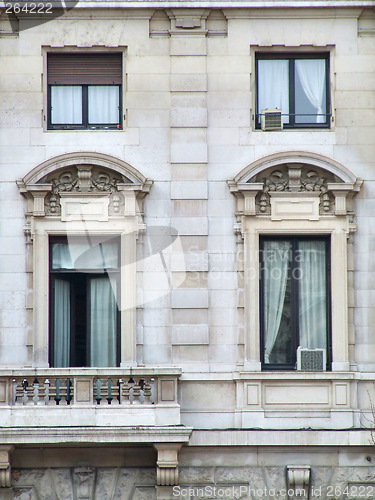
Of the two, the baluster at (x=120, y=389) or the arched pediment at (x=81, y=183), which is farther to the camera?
the arched pediment at (x=81, y=183)

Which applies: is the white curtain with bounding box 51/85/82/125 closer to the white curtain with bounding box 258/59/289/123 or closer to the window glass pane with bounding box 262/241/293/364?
the white curtain with bounding box 258/59/289/123

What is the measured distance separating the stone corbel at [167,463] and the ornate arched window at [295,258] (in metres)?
2.33

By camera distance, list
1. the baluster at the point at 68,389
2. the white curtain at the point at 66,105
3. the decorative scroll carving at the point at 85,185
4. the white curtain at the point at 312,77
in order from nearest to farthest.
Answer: the baluster at the point at 68,389, the decorative scroll carving at the point at 85,185, the white curtain at the point at 66,105, the white curtain at the point at 312,77

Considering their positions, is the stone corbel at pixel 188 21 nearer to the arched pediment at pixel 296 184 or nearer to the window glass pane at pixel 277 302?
the arched pediment at pixel 296 184

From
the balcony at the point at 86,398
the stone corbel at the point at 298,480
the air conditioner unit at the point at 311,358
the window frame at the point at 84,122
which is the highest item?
the window frame at the point at 84,122

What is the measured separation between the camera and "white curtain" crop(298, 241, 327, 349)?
23625mm

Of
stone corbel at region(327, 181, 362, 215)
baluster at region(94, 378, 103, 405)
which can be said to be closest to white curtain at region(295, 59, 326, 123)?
stone corbel at region(327, 181, 362, 215)

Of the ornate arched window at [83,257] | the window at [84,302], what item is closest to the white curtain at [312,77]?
the ornate arched window at [83,257]

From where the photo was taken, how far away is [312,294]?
2375cm

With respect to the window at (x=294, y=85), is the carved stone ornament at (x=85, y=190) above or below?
below

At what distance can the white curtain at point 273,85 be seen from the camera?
24.0 meters

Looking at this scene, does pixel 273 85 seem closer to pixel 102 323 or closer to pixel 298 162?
pixel 298 162

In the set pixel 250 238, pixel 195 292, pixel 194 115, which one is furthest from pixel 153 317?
pixel 194 115

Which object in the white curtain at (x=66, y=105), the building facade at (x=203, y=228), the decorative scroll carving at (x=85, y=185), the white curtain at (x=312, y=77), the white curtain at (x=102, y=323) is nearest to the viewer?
the building facade at (x=203, y=228)
